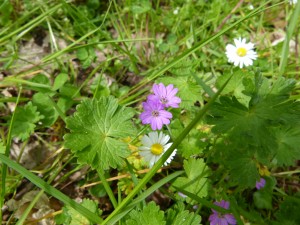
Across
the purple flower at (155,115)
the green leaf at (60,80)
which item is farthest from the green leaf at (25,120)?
the purple flower at (155,115)

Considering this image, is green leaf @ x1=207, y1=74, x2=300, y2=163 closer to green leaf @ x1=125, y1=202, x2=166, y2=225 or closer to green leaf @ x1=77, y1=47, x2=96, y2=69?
green leaf @ x1=125, y1=202, x2=166, y2=225

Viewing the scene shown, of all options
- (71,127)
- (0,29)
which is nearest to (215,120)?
(71,127)

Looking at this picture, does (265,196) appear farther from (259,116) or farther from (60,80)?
(60,80)

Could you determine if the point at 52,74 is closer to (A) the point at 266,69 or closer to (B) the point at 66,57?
(B) the point at 66,57

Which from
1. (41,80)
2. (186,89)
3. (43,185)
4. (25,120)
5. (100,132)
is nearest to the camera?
(43,185)

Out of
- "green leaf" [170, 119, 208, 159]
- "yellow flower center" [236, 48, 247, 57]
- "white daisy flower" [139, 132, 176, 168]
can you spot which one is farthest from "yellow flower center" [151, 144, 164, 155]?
"yellow flower center" [236, 48, 247, 57]

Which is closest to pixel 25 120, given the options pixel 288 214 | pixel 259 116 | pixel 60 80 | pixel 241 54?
pixel 60 80
